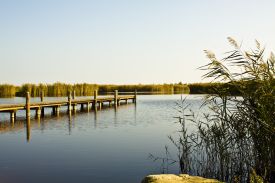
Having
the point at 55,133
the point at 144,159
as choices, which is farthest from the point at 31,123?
the point at 144,159

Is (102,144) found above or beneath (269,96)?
beneath

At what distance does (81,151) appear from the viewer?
48.4 ft

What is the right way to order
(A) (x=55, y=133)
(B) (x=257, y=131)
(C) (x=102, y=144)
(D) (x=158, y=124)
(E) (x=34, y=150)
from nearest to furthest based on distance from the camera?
(B) (x=257, y=131)
(E) (x=34, y=150)
(C) (x=102, y=144)
(A) (x=55, y=133)
(D) (x=158, y=124)

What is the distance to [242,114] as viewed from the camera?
8242mm

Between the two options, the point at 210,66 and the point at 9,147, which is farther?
the point at 9,147

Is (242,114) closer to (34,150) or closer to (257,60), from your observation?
(257,60)

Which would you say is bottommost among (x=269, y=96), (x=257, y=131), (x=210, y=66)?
(x=257, y=131)

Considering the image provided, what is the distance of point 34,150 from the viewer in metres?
15.1

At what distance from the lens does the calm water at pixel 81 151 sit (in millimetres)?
11219

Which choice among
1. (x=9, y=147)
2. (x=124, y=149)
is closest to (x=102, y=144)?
(x=124, y=149)

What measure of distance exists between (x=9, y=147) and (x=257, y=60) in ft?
38.8

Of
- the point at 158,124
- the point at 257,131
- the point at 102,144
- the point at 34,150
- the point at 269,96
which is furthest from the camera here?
the point at 158,124

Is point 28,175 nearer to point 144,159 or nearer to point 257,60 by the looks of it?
point 144,159

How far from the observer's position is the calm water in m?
11.2
